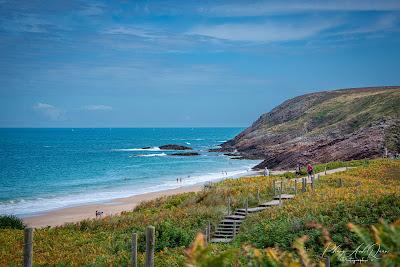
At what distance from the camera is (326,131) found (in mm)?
93062

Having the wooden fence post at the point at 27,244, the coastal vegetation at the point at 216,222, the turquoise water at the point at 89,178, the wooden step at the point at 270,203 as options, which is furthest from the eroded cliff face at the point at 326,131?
the wooden fence post at the point at 27,244

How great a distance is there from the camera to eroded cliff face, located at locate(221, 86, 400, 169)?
69.7 metres

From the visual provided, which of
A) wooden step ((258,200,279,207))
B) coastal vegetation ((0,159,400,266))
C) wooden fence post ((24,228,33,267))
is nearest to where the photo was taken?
wooden fence post ((24,228,33,267))

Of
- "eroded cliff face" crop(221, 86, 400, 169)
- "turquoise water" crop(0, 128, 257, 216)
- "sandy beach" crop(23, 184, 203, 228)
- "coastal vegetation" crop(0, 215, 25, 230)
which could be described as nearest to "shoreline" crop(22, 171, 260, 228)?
"sandy beach" crop(23, 184, 203, 228)

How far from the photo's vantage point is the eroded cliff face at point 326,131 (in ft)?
229

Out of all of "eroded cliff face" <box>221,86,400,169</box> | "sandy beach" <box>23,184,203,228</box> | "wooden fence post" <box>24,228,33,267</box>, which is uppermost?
"eroded cliff face" <box>221,86,400,169</box>

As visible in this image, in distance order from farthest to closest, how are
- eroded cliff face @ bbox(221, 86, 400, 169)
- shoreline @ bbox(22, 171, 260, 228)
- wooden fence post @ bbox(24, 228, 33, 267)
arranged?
1. eroded cliff face @ bbox(221, 86, 400, 169)
2. shoreline @ bbox(22, 171, 260, 228)
3. wooden fence post @ bbox(24, 228, 33, 267)

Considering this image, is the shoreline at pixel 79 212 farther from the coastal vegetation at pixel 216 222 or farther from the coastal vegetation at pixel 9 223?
the coastal vegetation at pixel 216 222

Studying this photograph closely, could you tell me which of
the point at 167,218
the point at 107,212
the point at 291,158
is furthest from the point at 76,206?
the point at 291,158

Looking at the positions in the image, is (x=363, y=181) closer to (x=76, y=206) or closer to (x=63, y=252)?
(x=63, y=252)

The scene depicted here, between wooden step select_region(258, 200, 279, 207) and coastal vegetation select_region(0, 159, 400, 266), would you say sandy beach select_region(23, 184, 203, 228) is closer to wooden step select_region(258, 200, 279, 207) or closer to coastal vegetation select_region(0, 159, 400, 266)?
coastal vegetation select_region(0, 159, 400, 266)

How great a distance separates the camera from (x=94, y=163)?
98.2 m

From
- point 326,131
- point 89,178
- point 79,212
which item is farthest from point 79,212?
point 326,131

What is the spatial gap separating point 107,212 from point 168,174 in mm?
34159
